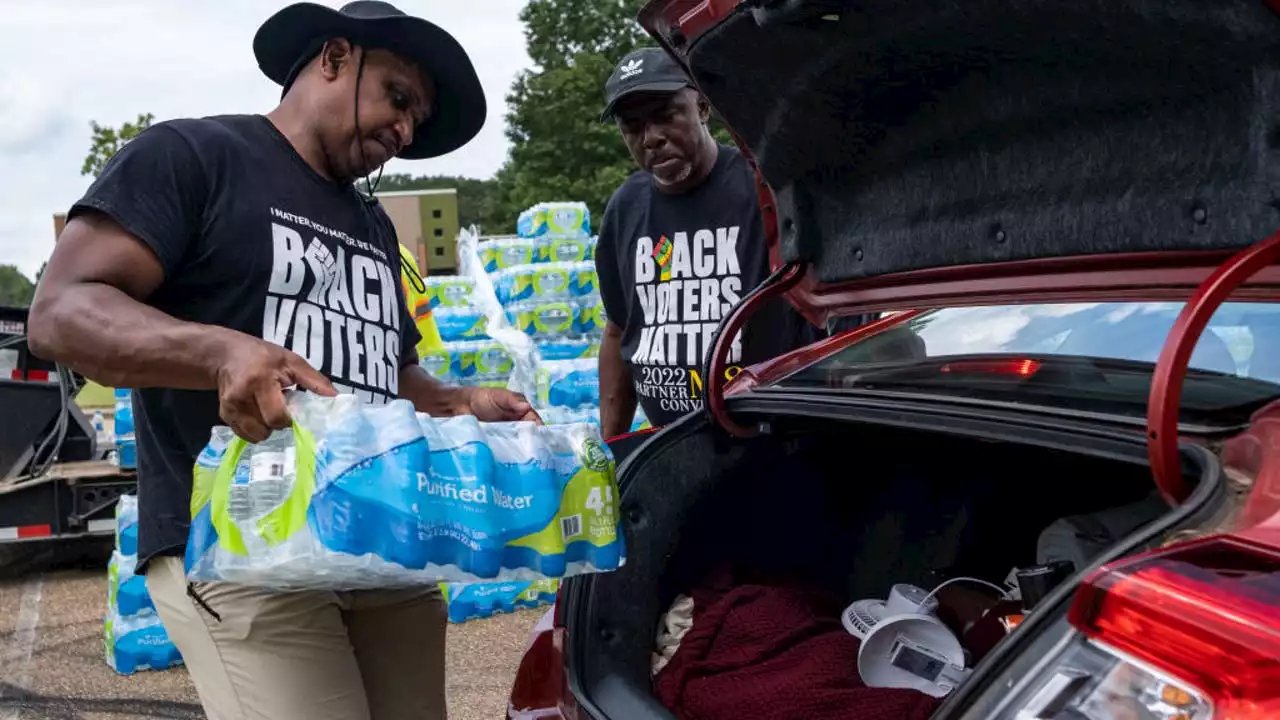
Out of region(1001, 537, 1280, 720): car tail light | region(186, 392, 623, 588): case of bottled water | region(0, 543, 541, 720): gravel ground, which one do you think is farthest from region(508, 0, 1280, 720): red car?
region(0, 543, 541, 720): gravel ground

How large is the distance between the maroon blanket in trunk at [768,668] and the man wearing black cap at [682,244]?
1.32 metres

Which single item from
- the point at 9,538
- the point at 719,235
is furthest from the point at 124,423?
the point at 719,235

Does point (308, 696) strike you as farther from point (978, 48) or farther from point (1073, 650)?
point (978, 48)

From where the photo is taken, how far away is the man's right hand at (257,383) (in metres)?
1.68

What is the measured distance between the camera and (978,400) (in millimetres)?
1620

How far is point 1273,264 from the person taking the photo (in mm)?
1293

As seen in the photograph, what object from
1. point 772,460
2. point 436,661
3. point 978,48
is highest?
point 978,48

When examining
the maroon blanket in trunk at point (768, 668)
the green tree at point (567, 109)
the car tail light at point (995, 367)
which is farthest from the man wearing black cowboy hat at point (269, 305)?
the green tree at point (567, 109)

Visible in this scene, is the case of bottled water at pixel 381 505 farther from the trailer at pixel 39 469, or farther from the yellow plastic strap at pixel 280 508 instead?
the trailer at pixel 39 469

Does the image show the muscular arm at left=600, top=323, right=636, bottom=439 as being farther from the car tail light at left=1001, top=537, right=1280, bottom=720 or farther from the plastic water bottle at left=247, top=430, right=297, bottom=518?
the car tail light at left=1001, top=537, right=1280, bottom=720

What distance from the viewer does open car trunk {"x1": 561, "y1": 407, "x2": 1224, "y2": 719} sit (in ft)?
6.18

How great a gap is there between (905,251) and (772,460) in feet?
2.00

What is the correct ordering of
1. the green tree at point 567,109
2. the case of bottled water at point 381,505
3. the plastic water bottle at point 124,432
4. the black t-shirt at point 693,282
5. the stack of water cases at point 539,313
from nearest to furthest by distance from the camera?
the case of bottled water at point 381,505 < the black t-shirt at point 693,282 < the stack of water cases at point 539,313 < the plastic water bottle at point 124,432 < the green tree at point 567,109

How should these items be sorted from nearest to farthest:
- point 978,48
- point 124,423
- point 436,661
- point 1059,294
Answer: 1. point 978,48
2. point 1059,294
3. point 436,661
4. point 124,423
